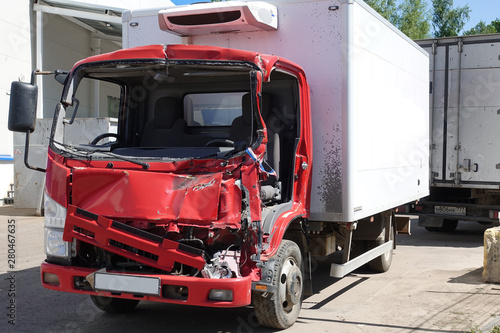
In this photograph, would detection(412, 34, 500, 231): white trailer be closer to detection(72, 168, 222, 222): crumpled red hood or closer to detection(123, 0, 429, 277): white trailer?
detection(123, 0, 429, 277): white trailer

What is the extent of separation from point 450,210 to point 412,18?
35.8m

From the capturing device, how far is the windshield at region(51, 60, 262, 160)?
5.69m

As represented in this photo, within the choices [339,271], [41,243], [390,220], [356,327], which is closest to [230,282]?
[356,327]

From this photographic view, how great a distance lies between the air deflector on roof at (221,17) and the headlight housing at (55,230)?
259cm

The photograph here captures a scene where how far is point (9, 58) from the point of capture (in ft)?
64.4

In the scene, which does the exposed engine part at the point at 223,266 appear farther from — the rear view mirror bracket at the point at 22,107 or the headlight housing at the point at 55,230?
the rear view mirror bracket at the point at 22,107

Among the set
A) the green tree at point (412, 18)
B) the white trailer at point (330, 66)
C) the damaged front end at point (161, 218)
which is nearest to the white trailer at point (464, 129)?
the white trailer at point (330, 66)

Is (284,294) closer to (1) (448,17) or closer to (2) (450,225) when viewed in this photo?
(2) (450,225)

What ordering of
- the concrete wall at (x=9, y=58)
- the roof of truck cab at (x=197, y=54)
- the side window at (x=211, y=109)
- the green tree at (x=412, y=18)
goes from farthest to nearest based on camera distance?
the green tree at (x=412, y=18), the concrete wall at (x=9, y=58), the side window at (x=211, y=109), the roof of truck cab at (x=197, y=54)

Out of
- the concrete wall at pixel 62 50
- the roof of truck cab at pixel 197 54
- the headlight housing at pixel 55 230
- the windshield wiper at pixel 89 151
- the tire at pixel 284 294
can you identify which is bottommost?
the tire at pixel 284 294

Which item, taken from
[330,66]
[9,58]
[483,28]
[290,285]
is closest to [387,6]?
[483,28]

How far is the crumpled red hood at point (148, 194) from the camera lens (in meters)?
5.04

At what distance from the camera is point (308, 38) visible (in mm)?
6809

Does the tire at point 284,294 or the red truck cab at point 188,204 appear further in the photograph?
the tire at point 284,294
